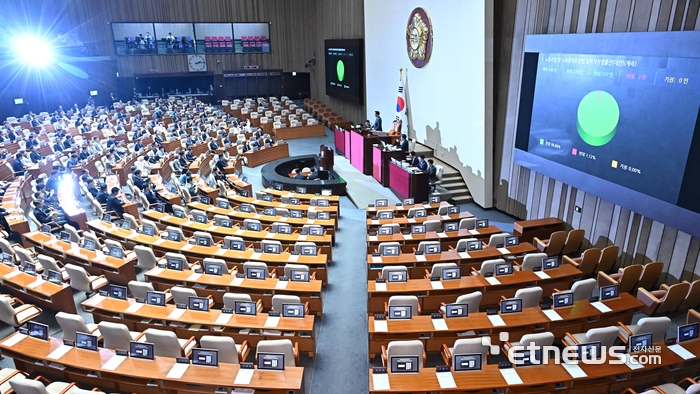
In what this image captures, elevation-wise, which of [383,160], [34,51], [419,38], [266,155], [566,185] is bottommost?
[266,155]

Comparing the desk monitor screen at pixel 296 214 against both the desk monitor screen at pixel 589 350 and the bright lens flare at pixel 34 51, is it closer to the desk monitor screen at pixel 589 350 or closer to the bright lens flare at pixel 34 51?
the desk monitor screen at pixel 589 350

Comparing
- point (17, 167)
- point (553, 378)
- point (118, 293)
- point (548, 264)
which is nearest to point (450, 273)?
point (548, 264)

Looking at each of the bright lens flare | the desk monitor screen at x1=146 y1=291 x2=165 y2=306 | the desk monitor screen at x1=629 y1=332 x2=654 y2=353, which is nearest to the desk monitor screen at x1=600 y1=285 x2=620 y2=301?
the desk monitor screen at x1=629 y1=332 x2=654 y2=353

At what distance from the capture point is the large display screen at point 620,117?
7809 mm

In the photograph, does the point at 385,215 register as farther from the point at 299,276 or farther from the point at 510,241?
the point at 299,276

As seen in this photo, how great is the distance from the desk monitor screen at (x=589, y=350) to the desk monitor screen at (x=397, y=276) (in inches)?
116

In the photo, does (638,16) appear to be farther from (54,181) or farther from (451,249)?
(54,181)

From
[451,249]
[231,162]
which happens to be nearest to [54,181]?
[231,162]

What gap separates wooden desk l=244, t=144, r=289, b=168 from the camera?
19217 millimetres

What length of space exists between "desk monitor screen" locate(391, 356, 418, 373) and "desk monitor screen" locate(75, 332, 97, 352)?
3934mm

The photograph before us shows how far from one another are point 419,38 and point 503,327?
12.9 metres

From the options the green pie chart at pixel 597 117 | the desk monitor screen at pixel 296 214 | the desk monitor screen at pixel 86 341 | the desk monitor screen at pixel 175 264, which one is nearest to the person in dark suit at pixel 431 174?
the desk monitor screen at pixel 296 214

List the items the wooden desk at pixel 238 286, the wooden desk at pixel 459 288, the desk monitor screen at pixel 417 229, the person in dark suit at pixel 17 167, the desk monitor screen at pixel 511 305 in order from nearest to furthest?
the desk monitor screen at pixel 511 305, the wooden desk at pixel 459 288, the wooden desk at pixel 238 286, the desk monitor screen at pixel 417 229, the person in dark suit at pixel 17 167

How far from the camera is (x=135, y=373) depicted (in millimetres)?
5484
